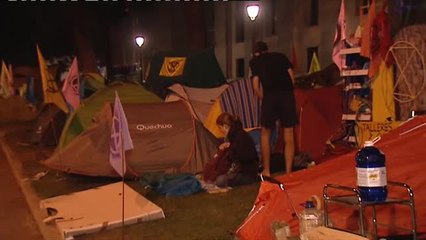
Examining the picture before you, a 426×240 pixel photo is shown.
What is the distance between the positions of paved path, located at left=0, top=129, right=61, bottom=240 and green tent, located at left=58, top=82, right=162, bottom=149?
118 centimetres

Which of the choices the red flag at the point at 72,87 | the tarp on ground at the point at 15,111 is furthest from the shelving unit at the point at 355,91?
the tarp on ground at the point at 15,111

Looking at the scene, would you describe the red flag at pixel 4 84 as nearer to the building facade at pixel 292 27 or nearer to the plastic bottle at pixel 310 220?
the building facade at pixel 292 27

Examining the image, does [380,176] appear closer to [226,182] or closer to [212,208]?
[212,208]

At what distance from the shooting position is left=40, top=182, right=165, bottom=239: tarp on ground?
705 centimetres

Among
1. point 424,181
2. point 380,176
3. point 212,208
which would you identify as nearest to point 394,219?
point 424,181

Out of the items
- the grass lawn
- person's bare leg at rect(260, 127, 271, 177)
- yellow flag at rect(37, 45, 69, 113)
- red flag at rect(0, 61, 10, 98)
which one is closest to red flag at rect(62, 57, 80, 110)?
the grass lawn

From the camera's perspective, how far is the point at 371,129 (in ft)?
28.3

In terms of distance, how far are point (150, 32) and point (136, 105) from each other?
33869 mm

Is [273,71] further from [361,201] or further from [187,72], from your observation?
[187,72]

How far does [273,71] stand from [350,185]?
12.7 feet

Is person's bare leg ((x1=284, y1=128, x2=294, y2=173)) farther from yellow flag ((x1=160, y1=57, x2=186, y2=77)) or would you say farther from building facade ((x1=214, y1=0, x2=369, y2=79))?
building facade ((x1=214, y1=0, x2=369, y2=79))

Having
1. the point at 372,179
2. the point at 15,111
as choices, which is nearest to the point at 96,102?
the point at 372,179

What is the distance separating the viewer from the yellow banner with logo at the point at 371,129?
8.38 m

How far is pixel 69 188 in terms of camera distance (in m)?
9.87
